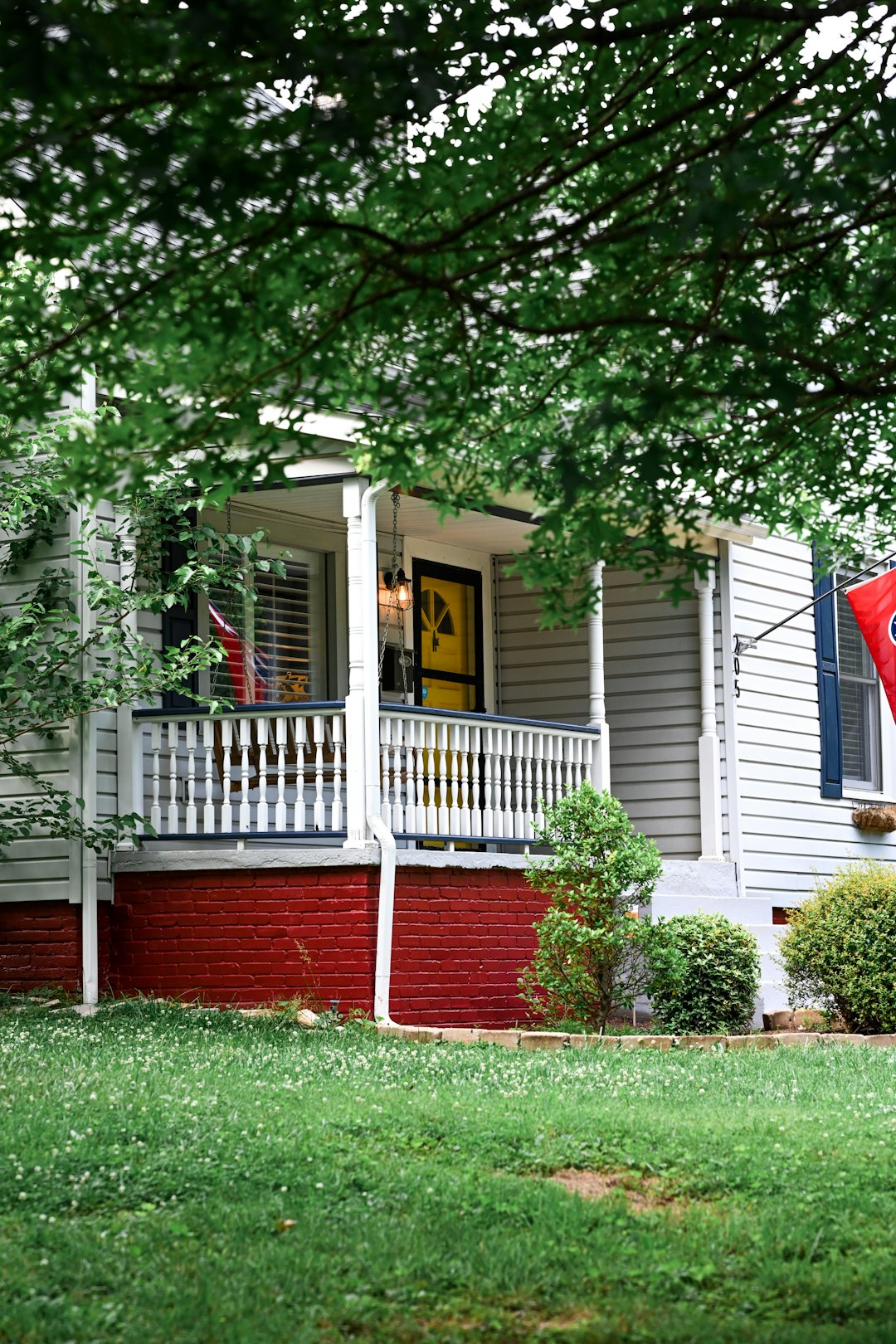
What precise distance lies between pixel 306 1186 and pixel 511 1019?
6.17 m

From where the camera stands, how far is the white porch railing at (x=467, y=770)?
38.4 ft

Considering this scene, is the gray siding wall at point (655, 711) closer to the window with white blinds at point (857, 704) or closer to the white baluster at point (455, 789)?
the window with white blinds at point (857, 704)

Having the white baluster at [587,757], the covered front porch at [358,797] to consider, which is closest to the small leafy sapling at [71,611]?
the covered front porch at [358,797]

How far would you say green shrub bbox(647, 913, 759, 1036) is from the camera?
11.4 meters

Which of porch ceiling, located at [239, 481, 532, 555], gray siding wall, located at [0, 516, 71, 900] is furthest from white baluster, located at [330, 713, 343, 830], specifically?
gray siding wall, located at [0, 516, 71, 900]

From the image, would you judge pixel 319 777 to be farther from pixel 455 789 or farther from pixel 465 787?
pixel 465 787

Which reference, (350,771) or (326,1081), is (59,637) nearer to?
(350,771)

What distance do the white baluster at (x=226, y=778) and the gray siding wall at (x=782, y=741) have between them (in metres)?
5.49

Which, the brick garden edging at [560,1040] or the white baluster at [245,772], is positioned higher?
the white baluster at [245,772]

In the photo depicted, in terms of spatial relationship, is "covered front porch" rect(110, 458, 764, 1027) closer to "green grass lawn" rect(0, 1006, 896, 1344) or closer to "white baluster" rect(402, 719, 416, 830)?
"white baluster" rect(402, 719, 416, 830)

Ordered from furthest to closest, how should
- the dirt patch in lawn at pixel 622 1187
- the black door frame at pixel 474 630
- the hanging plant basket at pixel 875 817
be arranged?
the hanging plant basket at pixel 875 817
the black door frame at pixel 474 630
the dirt patch in lawn at pixel 622 1187

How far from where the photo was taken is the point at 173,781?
1177cm

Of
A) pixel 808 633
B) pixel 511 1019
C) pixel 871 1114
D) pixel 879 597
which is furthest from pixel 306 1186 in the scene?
pixel 808 633

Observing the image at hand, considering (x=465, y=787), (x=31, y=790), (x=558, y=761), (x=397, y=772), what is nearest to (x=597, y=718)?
(x=558, y=761)
